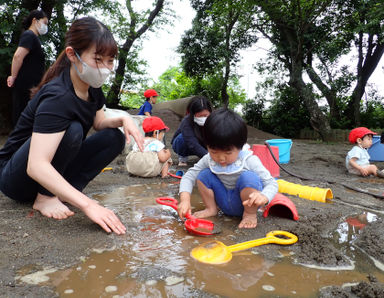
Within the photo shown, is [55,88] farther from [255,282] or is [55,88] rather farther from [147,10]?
[147,10]

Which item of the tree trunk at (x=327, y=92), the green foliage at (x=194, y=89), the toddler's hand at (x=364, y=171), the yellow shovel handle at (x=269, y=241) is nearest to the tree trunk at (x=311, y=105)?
the tree trunk at (x=327, y=92)

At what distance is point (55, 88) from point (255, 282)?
4.71ft

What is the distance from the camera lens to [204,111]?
3689 mm

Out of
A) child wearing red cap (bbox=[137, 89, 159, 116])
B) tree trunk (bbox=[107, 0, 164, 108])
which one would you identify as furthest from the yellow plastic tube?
tree trunk (bbox=[107, 0, 164, 108])

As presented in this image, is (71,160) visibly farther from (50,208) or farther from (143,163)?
(143,163)

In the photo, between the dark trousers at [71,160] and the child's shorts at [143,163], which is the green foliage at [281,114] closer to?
the child's shorts at [143,163]

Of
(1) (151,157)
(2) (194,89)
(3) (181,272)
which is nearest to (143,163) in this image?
(1) (151,157)

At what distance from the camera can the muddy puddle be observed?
1224 mm

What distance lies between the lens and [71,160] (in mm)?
2066

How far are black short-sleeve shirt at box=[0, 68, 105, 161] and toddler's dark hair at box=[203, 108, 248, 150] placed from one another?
762mm

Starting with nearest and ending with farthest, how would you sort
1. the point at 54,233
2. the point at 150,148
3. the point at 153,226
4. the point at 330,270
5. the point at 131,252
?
1. the point at 330,270
2. the point at 131,252
3. the point at 54,233
4. the point at 153,226
5. the point at 150,148

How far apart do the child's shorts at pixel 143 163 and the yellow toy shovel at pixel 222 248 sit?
203 cm

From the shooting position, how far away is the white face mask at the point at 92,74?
180cm

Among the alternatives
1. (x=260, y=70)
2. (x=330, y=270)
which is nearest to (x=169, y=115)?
(x=260, y=70)
